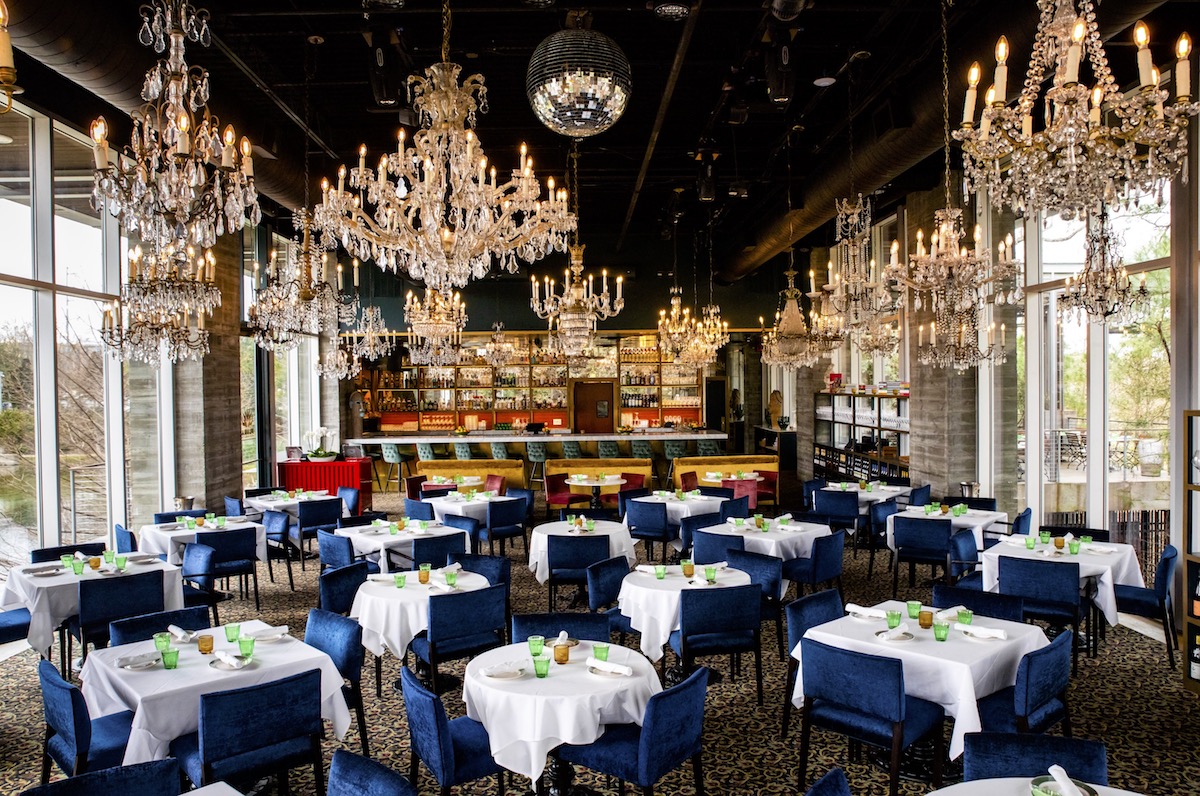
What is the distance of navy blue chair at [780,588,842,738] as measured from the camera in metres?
4.88

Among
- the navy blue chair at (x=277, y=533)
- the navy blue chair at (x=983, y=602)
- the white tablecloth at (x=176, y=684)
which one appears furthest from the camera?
the navy blue chair at (x=277, y=533)

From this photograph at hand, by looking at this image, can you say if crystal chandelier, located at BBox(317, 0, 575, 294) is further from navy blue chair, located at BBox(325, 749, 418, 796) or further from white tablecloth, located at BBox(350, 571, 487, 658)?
navy blue chair, located at BBox(325, 749, 418, 796)

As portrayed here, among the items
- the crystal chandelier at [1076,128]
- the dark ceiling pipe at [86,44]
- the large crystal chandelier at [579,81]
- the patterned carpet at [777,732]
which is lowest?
the patterned carpet at [777,732]

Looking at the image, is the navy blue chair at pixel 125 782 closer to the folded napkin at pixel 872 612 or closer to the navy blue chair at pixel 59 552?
the folded napkin at pixel 872 612

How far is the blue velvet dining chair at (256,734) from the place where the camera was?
3559 millimetres

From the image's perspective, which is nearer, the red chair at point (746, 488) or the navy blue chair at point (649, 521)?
the navy blue chair at point (649, 521)

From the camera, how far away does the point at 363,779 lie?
291cm

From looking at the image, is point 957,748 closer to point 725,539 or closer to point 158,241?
point 725,539

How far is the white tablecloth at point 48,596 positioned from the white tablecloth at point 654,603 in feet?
11.7

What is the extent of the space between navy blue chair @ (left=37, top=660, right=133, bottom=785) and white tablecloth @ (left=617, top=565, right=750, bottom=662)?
10.6 feet

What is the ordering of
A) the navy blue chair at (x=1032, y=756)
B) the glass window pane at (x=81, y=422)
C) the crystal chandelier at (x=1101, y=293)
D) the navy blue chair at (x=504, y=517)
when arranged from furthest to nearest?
1. the navy blue chair at (x=504, y=517)
2. the glass window pane at (x=81, y=422)
3. the crystal chandelier at (x=1101, y=293)
4. the navy blue chair at (x=1032, y=756)

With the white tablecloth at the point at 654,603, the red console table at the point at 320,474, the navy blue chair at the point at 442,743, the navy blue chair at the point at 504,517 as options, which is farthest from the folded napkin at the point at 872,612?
the red console table at the point at 320,474

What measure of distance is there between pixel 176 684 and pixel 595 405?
1496 cm

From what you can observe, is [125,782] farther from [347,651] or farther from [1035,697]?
[1035,697]
